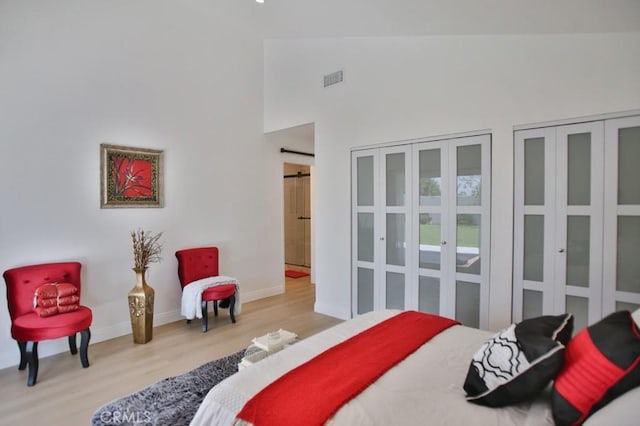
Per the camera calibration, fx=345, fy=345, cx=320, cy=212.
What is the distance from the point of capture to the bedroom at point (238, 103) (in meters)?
2.98

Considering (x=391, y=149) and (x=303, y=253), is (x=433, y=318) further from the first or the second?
(x=303, y=253)

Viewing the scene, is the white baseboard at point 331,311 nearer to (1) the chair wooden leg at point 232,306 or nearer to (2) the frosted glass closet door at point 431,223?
(2) the frosted glass closet door at point 431,223

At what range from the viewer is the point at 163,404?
7.30ft

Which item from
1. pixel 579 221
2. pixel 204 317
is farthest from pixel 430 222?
pixel 204 317

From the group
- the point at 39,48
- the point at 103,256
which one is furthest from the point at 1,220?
the point at 39,48

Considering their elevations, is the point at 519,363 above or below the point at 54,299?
above

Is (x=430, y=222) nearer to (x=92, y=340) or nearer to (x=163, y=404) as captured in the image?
(x=163, y=404)

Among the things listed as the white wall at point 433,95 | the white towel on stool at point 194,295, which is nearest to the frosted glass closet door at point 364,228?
the white wall at point 433,95

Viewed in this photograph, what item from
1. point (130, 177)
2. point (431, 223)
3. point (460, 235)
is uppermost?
point (130, 177)

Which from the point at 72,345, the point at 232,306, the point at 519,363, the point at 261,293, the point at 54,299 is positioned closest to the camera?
the point at 519,363

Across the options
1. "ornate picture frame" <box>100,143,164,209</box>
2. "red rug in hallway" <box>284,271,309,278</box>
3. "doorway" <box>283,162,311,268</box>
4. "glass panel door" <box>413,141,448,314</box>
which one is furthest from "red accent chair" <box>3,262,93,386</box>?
"doorway" <box>283,162,311,268</box>

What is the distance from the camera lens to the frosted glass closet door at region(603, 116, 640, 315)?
2.67 meters

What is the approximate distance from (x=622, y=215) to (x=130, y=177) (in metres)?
4.74

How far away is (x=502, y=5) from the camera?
8.58ft
